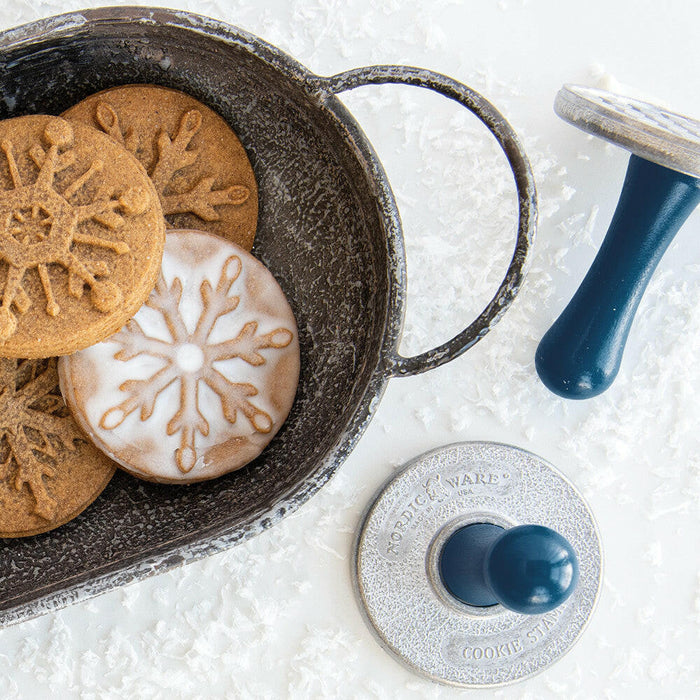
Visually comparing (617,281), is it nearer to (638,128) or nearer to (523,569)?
(638,128)

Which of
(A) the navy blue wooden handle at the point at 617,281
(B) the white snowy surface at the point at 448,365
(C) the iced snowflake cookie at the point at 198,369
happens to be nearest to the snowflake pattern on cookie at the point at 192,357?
(C) the iced snowflake cookie at the point at 198,369

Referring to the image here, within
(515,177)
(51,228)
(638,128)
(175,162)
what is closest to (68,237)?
(51,228)

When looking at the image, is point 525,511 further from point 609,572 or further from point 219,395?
point 219,395

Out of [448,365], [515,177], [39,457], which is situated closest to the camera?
[515,177]

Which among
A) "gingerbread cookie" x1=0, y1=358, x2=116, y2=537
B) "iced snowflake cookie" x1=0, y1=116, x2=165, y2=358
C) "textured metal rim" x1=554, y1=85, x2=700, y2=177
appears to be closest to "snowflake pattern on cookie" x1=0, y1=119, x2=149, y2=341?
"iced snowflake cookie" x1=0, y1=116, x2=165, y2=358

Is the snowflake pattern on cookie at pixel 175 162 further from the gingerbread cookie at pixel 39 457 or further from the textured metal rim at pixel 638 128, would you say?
the textured metal rim at pixel 638 128

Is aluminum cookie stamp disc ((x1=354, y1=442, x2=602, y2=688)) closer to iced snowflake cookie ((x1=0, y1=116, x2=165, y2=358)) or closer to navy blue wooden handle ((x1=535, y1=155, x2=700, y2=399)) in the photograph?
navy blue wooden handle ((x1=535, y1=155, x2=700, y2=399))
